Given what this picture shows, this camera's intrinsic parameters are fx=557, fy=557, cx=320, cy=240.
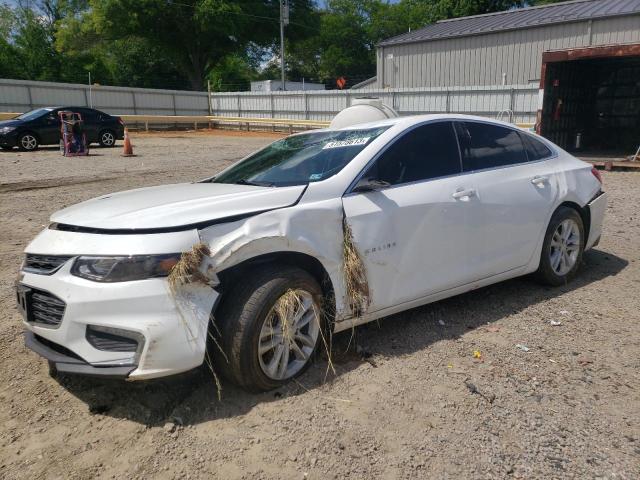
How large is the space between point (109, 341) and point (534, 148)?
4008mm

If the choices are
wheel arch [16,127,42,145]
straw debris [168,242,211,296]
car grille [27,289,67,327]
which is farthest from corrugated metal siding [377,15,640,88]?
car grille [27,289,67,327]

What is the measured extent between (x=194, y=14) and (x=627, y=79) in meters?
33.9

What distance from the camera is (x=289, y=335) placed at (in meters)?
3.32

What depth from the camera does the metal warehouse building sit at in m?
15.3

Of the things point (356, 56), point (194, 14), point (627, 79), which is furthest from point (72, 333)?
point (356, 56)

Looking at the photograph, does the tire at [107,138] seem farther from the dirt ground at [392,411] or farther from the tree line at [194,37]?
the tree line at [194,37]

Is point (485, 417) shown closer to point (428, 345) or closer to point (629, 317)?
point (428, 345)

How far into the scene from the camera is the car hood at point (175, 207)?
10.1 ft

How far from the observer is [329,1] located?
88.7 m

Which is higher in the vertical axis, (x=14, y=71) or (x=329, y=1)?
(x=329, y=1)

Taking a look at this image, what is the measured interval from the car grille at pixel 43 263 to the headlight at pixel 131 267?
9.8 inches

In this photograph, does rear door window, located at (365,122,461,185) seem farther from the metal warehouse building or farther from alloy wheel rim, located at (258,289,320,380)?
the metal warehouse building

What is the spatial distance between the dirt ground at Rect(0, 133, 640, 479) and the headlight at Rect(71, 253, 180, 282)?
Answer: 1.92 feet

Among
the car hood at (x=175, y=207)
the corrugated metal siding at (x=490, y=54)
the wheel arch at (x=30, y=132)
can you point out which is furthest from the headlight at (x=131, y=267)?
the corrugated metal siding at (x=490, y=54)
